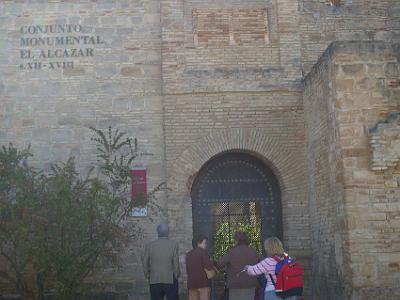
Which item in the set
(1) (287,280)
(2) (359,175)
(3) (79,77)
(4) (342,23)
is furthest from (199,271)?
(4) (342,23)

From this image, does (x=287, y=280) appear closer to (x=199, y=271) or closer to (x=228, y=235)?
(x=199, y=271)

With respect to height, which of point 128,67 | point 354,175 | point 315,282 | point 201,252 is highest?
point 128,67

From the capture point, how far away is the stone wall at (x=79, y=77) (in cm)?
1164

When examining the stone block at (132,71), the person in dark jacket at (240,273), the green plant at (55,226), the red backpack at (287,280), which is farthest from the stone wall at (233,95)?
the red backpack at (287,280)

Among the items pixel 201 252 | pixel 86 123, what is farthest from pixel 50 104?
Result: pixel 201 252

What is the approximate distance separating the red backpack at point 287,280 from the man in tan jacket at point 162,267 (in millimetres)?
2002

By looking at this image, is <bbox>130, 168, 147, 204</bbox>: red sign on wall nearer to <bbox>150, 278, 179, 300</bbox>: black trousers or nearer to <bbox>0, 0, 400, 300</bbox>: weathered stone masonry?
<bbox>0, 0, 400, 300</bbox>: weathered stone masonry

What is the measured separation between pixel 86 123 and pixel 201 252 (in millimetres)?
3994

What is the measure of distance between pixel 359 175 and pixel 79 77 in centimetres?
528

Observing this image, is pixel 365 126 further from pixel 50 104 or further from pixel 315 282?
pixel 50 104

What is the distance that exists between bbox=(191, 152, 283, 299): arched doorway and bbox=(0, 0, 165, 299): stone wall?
799mm

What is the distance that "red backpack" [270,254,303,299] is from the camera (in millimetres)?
7234

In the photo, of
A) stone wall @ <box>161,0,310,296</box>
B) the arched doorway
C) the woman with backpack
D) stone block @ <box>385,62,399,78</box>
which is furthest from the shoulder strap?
the arched doorway

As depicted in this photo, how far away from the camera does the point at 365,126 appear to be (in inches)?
376
